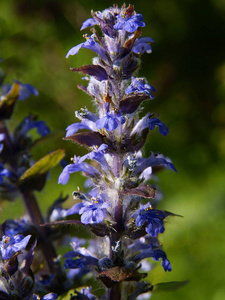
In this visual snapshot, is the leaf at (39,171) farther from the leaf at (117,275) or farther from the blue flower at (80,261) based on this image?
the leaf at (117,275)

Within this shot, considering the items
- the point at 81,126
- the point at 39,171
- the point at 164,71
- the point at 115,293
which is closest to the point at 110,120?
the point at 81,126

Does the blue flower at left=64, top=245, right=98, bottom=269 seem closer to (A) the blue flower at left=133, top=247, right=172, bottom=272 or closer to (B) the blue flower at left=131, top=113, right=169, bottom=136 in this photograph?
(A) the blue flower at left=133, top=247, right=172, bottom=272

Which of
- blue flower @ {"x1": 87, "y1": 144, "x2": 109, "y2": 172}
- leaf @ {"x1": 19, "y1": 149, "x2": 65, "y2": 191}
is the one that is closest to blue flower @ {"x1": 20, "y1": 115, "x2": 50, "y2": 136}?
leaf @ {"x1": 19, "y1": 149, "x2": 65, "y2": 191}

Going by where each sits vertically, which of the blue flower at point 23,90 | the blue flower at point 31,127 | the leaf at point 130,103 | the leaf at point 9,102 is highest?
the blue flower at point 23,90

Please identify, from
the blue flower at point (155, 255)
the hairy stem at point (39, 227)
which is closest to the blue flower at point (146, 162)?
the blue flower at point (155, 255)

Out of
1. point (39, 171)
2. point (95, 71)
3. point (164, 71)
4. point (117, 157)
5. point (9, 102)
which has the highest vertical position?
point (164, 71)

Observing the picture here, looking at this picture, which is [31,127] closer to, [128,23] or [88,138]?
[88,138]
